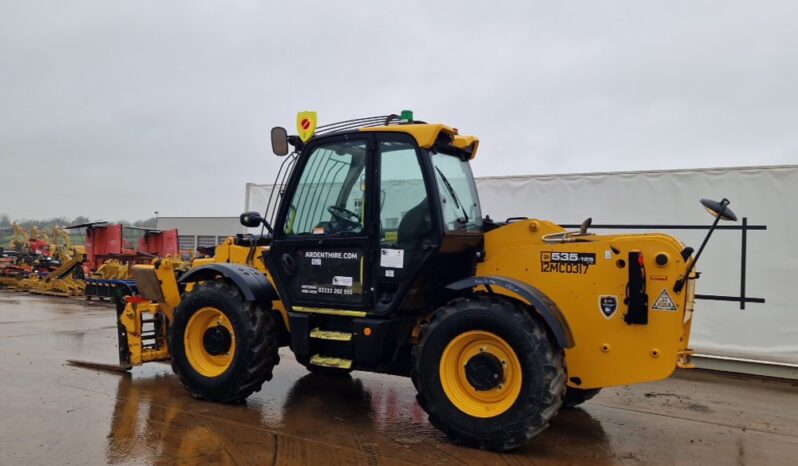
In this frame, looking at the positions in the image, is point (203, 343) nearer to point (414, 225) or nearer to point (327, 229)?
point (327, 229)

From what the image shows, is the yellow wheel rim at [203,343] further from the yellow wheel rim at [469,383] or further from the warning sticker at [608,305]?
the warning sticker at [608,305]

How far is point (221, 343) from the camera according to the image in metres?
5.69

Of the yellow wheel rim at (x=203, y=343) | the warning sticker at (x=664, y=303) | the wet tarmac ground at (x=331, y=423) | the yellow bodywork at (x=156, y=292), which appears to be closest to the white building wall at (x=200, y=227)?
the wet tarmac ground at (x=331, y=423)

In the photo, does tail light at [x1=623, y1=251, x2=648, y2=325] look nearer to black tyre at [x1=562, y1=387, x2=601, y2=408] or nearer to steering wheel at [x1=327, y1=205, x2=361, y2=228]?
black tyre at [x1=562, y1=387, x2=601, y2=408]

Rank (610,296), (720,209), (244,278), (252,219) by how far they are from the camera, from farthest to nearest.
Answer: (244,278) < (252,219) < (610,296) < (720,209)

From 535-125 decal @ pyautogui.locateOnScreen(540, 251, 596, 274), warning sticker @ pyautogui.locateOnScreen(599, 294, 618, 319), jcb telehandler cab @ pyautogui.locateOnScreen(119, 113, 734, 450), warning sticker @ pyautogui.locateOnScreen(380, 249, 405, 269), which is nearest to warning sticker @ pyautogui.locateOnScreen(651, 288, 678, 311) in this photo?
jcb telehandler cab @ pyautogui.locateOnScreen(119, 113, 734, 450)

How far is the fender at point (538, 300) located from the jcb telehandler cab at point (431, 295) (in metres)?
0.02

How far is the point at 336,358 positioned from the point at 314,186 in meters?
1.55

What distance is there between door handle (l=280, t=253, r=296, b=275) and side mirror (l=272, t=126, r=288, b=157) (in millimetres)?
957

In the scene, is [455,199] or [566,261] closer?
[566,261]

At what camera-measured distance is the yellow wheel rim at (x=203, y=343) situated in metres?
5.73

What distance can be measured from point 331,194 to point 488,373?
81.9 inches

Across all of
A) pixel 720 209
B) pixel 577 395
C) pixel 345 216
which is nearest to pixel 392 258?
pixel 345 216

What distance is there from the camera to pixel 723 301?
7.53 metres
